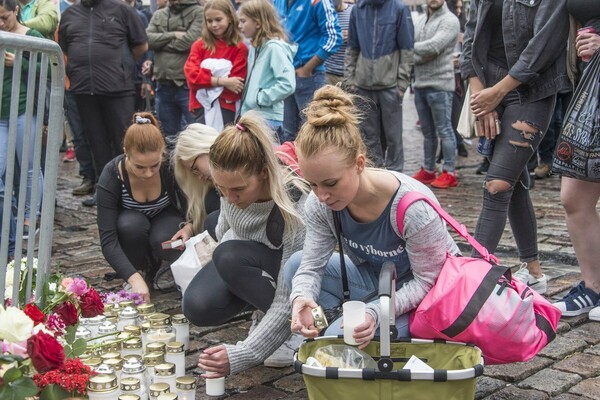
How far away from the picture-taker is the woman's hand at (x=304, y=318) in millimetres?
3014

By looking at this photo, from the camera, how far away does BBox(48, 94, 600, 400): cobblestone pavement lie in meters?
3.40

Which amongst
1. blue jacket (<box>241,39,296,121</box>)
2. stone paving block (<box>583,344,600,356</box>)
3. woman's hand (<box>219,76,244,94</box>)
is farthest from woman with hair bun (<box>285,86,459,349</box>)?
woman's hand (<box>219,76,244,94</box>)

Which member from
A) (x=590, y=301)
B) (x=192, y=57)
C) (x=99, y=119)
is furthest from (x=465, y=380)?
(x=99, y=119)

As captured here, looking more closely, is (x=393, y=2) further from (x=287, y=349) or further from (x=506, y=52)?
(x=287, y=349)

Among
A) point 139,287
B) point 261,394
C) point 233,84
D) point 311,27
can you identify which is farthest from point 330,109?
point 311,27

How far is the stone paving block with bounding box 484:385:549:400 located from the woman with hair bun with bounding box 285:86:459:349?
0.51 meters

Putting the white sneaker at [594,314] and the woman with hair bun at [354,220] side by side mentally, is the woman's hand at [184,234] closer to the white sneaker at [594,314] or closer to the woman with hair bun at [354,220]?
the woman with hair bun at [354,220]

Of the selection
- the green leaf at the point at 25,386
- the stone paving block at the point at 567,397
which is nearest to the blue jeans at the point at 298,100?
the stone paving block at the point at 567,397

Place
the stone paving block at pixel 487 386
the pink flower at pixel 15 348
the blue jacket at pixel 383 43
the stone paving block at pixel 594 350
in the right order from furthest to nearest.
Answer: the blue jacket at pixel 383 43
the stone paving block at pixel 594 350
the stone paving block at pixel 487 386
the pink flower at pixel 15 348

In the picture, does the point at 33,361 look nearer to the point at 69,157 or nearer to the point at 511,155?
the point at 511,155

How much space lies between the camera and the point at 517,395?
330 centimetres

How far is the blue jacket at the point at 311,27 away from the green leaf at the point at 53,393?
17.5 ft

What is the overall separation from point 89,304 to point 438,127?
19.3 feet

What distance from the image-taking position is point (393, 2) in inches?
308
